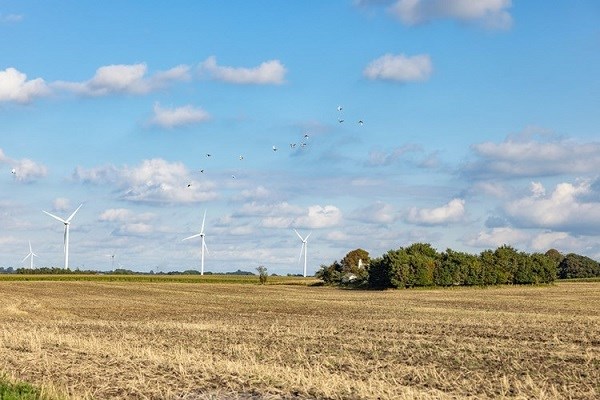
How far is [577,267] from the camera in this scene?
177 meters

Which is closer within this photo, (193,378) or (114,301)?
(193,378)

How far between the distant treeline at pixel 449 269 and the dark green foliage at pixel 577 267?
2168 inches

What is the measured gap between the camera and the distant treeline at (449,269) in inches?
4250

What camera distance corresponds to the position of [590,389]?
17859 millimetres

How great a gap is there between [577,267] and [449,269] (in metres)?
77.5

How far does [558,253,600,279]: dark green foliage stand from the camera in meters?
176

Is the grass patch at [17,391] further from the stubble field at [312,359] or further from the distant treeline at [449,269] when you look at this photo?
the distant treeline at [449,269]

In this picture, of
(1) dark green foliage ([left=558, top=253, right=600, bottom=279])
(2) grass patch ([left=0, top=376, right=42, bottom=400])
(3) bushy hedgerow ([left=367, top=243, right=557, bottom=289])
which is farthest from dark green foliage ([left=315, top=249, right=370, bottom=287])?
(2) grass patch ([left=0, top=376, right=42, bottom=400])

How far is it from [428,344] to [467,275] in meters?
86.7

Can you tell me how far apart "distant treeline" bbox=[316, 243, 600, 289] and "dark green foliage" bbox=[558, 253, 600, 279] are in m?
55.1

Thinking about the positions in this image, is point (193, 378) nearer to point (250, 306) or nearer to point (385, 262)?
point (250, 306)

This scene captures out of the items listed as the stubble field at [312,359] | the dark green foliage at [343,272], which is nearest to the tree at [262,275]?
the dark green foliage at [343,272]

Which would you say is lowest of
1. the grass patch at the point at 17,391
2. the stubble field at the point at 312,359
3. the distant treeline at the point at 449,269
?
the grass patch at the point at 17,391

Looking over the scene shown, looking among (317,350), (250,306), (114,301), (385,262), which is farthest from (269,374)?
(385,262)
